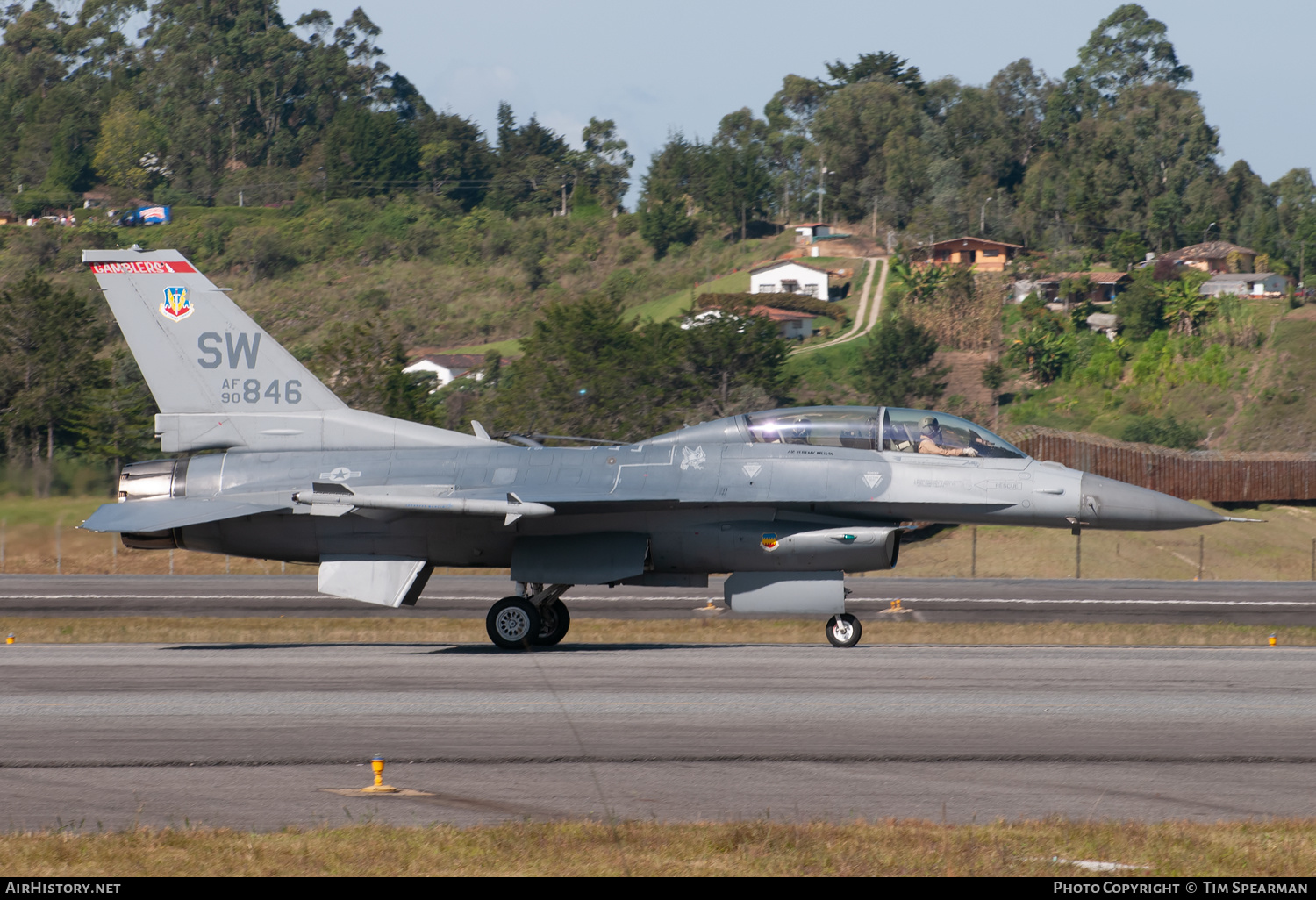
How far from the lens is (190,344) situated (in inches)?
721

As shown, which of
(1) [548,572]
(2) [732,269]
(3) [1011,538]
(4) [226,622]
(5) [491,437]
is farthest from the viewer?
(2) [732,269]

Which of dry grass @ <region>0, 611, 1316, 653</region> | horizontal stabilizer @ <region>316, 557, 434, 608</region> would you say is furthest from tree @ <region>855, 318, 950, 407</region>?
horizontal stabilizer @ <region>316, 557, 434, 608</region>

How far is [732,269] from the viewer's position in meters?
110

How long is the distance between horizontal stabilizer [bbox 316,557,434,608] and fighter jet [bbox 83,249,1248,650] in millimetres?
27

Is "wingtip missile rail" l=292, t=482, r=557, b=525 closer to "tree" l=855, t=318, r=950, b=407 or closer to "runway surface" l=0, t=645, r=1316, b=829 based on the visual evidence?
"runway surface" l=0, t=645, r=1316, b=829

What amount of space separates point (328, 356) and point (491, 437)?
36.8 m

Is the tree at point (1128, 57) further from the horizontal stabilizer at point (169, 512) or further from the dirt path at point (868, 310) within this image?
the horizontal stabilizer at point (169, 512)

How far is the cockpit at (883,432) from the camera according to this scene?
683 inches

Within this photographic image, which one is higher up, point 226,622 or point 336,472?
point 336,472

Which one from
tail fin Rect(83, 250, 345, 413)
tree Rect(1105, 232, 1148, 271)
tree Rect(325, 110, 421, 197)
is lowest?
tail fin Rect(83, 250, 345, 413)

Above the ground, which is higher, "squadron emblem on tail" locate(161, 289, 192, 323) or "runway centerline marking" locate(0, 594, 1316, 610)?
"squadron emblem on tail" locate(161, 289, 192, 323)

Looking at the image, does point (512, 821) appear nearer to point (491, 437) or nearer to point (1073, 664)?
point (1073, 664)

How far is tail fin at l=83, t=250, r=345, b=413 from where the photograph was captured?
18.2m

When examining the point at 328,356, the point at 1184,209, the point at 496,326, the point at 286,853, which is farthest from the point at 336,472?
the point at 1184,209
